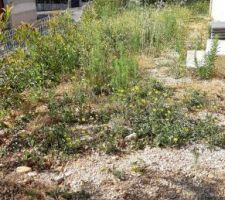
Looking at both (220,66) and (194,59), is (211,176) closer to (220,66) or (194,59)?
(194,59)

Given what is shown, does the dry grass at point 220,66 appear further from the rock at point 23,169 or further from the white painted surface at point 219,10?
the white painted surface at point 219,10

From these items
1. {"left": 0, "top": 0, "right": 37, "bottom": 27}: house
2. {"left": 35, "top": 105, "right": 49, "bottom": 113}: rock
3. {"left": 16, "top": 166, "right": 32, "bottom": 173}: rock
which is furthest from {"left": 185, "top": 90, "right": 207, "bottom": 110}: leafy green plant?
{"left": 0, "top": 0, "right": 37, "bottom": 27}: house

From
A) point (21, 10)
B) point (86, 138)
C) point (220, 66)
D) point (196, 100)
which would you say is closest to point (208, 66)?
point (220, 66)

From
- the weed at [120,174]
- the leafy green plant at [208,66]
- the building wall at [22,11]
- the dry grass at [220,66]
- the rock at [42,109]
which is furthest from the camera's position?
the building wall at [22,11]

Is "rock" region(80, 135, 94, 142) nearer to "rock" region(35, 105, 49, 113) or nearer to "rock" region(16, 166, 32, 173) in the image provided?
"rock" region(16, 166, 32, 173)

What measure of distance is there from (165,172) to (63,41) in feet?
12.5

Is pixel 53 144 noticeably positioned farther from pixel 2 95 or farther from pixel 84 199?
pixel 2 95

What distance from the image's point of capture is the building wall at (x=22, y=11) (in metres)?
12.9

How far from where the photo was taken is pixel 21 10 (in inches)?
527

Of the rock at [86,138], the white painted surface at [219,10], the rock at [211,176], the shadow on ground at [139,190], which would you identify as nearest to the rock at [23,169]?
the shadow on ground at [139,190]

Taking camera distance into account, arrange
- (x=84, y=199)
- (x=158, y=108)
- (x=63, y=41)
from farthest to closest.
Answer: (x=63, y=41)
(x=158, y=108)
(x=84, y=199)

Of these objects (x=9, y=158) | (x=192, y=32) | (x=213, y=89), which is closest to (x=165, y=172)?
(x=9, y=158)

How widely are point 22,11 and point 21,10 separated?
8 centimetres

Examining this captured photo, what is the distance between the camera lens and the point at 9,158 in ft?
12.4
